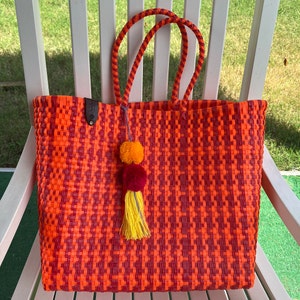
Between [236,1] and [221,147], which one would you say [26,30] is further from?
[236,1]

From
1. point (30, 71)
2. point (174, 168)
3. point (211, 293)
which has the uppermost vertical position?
point (30, 71)

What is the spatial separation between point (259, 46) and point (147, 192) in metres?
0.38

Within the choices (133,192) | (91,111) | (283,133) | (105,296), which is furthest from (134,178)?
(283,133)

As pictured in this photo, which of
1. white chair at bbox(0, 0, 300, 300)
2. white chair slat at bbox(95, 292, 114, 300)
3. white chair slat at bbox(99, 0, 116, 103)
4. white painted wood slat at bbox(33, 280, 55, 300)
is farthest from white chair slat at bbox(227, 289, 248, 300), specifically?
white chair slat at bbox(99, 0, 116, 103)

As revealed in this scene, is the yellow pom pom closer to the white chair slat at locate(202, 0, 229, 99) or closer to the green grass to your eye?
the white chair slat at locate(202, 0, 229, 99)

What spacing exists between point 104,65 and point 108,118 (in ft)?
0.39

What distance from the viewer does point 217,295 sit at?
2.94 feet

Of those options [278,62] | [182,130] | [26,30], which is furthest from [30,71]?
[278,62]

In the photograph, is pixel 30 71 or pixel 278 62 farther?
pixel 278 62

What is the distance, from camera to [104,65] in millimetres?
912

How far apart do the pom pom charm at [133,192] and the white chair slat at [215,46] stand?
223 millimetres

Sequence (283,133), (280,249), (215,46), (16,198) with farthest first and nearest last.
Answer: (283,133)
(280,249)
(215,46)
(16,198)

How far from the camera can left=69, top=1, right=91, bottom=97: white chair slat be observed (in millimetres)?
867

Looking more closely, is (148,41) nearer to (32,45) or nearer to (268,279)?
(32,45)
